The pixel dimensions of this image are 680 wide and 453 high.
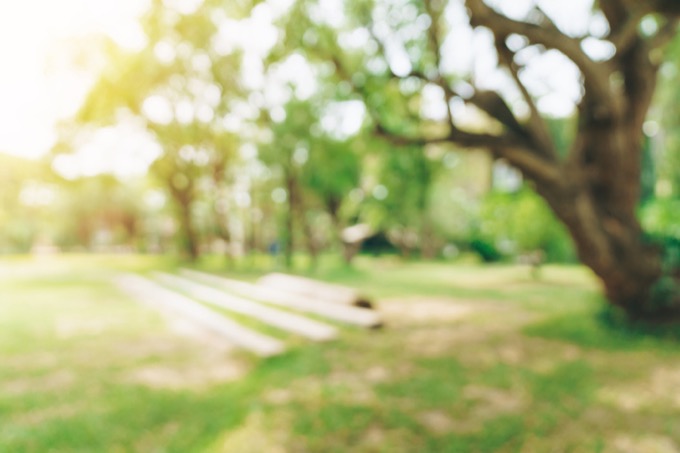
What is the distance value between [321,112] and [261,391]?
1624cm

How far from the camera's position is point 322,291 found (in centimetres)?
1003

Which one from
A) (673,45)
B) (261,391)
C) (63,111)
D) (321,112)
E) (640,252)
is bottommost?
(261,391)

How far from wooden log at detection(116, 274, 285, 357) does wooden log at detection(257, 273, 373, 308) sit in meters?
1.99

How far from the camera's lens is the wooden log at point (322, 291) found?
9.18 m

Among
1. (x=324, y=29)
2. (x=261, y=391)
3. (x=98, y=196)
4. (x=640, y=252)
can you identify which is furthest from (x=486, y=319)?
(x=98, y=196)

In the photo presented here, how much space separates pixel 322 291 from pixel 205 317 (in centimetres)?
248

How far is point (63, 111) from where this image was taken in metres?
22.4

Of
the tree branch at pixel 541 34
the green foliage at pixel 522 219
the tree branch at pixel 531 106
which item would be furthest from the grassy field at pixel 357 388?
the green foliage at pixel 522 219

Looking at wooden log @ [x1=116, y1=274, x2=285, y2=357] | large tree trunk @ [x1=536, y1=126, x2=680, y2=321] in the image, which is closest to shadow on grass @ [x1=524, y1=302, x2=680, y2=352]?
large tree trunk @ [x1=536, y1=126, x2=680, y2=321]

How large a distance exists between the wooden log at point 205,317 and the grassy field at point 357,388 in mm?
219

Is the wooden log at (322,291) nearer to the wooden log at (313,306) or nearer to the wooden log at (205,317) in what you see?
the wooden log at (313,306)

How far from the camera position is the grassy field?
4223 millimetres

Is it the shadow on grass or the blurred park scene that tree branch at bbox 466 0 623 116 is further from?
the shadow on grass

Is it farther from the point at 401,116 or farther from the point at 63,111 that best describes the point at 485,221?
the point at 63,111
